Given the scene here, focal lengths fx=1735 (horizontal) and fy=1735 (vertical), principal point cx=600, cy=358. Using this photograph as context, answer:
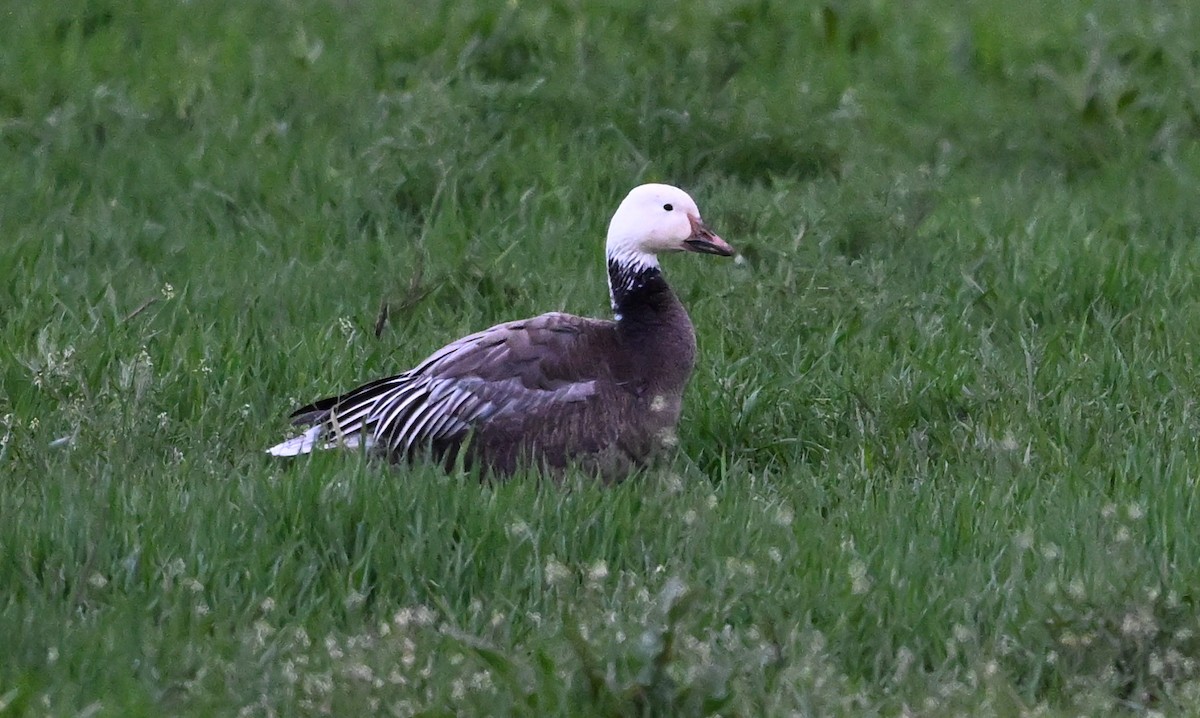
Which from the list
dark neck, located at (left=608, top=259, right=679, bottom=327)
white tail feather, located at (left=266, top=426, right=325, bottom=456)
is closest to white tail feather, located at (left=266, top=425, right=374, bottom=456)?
white tail feather, located at (left=266, top=426, right=325, bottom=456)

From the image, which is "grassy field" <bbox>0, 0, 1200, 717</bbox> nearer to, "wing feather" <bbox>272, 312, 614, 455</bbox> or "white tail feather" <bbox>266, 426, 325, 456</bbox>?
"white tail feather" <bbox>266, 426, 325, 456</bbox>

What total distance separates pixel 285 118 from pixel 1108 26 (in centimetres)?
439

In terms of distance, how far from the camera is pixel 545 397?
490 cm

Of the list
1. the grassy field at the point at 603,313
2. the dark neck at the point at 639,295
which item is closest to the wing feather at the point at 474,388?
the dark neck at the point at 639,295

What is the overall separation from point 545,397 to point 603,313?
49.1 inches

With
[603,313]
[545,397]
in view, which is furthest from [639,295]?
[603,313]

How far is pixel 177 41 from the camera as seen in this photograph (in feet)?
28.7

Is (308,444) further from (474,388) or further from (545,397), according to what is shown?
(545,397)

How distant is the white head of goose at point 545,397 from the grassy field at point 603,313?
208 mm

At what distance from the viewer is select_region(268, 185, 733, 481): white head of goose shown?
4.84 m

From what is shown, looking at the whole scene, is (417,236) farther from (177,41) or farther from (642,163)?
(177,41)

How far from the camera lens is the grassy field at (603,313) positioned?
3.47 metres

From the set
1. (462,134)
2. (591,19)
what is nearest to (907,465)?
A: (462,134)

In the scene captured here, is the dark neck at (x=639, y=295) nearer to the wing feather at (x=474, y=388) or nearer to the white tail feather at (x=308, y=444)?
the wing feather at (x=474, y=388)
